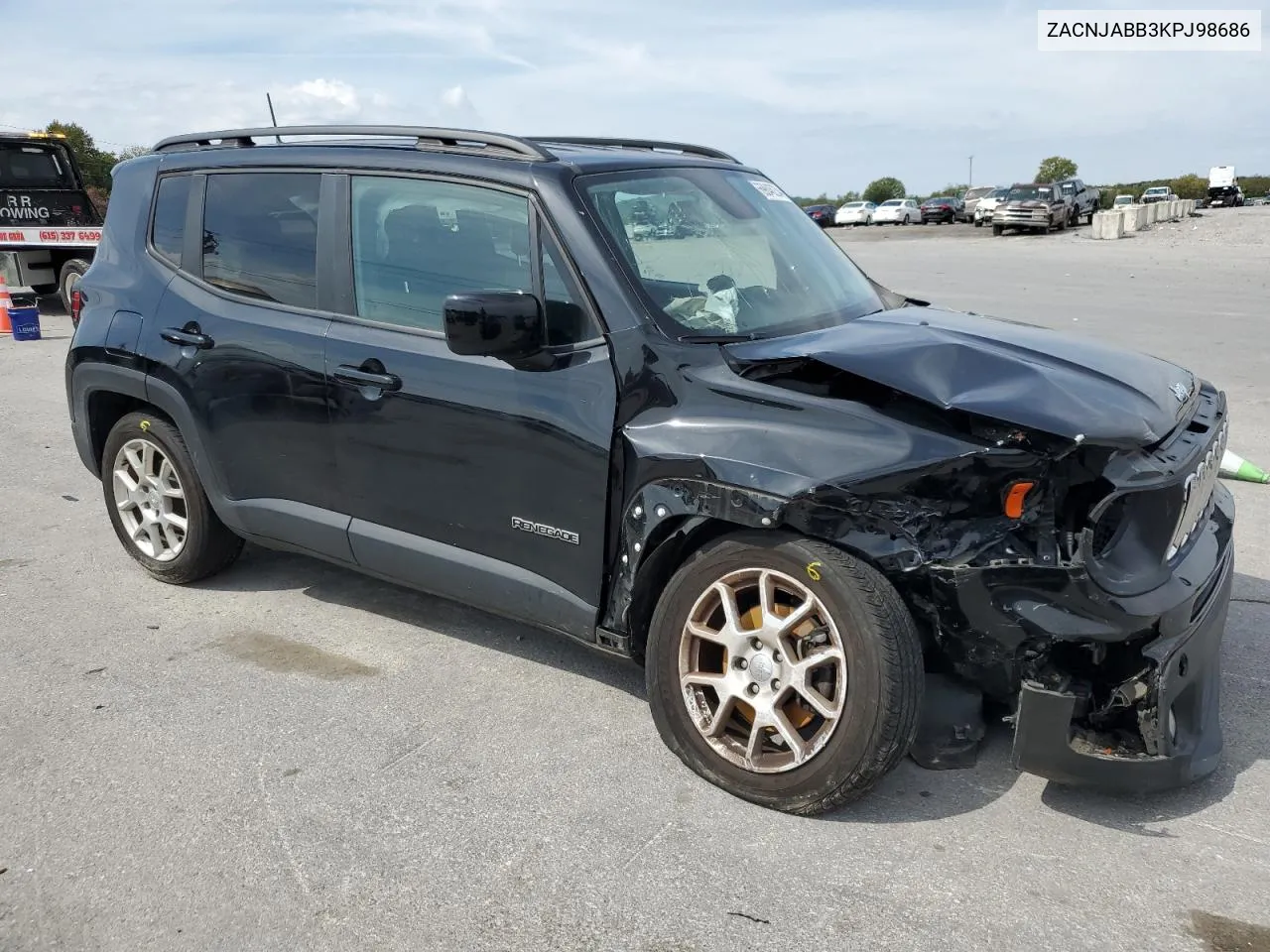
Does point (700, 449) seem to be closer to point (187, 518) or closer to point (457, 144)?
point (457, 144)

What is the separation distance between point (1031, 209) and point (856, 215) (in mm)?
19250

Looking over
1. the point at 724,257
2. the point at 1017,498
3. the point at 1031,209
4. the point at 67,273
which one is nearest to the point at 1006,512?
the point at 1017,498

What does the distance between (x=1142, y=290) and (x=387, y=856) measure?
685 inches

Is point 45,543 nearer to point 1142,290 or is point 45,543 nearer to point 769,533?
point 769,533

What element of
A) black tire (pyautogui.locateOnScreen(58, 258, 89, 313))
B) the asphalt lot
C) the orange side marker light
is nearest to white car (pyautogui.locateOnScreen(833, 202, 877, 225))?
black tire (pyautogui.locateOnScreen(58, 258, 89, 313))

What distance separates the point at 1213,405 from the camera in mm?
3752

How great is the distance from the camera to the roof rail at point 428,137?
12.7ft

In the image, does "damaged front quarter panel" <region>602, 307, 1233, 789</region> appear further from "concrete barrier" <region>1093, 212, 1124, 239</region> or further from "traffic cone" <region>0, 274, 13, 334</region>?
"concrete barrier" <region>1093, 212, 1124, 239</region>

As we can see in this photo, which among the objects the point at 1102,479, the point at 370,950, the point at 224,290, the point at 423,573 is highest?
the point at 224,290

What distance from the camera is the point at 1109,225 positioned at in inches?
1390

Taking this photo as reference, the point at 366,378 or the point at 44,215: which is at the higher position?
the point at 44,215

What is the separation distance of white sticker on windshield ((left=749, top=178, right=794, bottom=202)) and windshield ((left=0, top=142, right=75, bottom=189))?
16.1m

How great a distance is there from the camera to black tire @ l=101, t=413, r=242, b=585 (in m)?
4.89

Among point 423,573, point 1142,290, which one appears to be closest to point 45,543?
point 423,573
